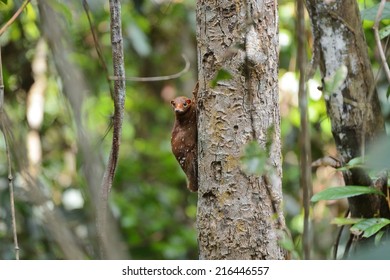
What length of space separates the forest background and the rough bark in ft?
4.23

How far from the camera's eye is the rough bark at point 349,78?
8.11 ft

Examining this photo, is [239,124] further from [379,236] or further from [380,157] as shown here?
[380,157]

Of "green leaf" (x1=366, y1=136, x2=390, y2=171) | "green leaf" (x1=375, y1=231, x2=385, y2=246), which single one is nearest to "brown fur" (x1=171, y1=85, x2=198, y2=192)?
"green leaf" (x1=375, y1=231, x2=385, y2=246)

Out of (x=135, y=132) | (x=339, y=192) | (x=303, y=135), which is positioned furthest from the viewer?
(x=135, y=132)

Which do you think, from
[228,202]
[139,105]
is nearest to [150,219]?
[139,105]

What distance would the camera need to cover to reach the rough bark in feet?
8.11

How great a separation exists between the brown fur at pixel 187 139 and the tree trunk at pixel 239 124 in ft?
1.10

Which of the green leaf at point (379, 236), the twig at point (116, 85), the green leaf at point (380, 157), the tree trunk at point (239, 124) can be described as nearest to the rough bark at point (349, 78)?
the green leaf at point (379, 236)

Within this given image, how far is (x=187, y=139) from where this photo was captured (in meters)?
2.43

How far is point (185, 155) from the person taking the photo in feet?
7.89

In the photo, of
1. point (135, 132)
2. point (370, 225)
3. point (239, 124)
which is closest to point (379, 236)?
point (370, 225)

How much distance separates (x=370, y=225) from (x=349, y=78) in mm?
562

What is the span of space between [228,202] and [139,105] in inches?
146

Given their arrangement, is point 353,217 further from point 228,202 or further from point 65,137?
point 65,137
